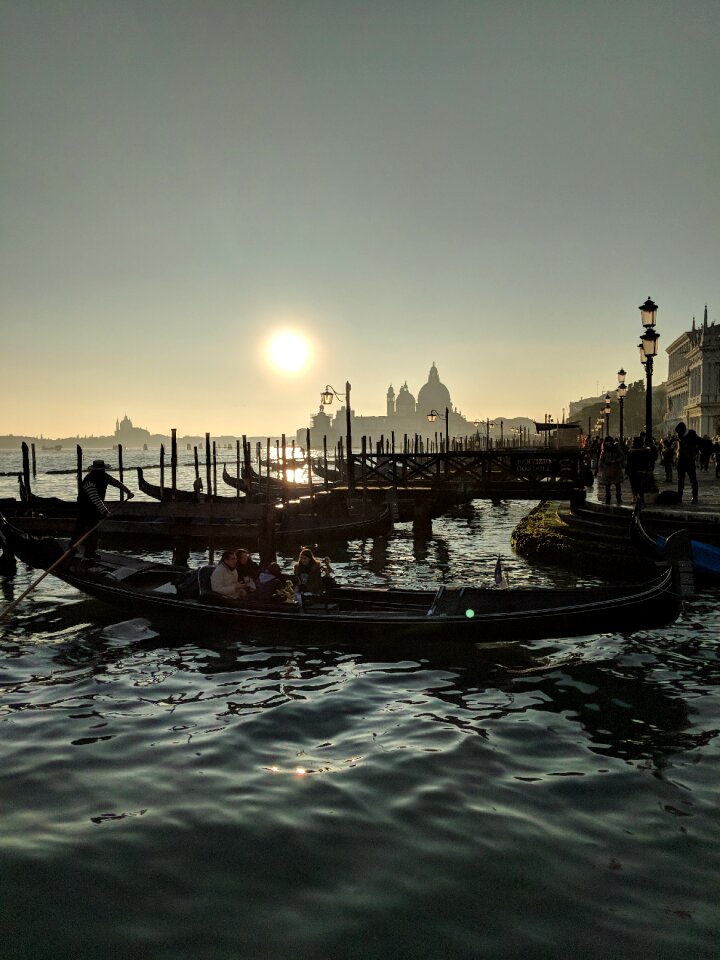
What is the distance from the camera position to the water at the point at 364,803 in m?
4.12

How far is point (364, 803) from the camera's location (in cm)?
554

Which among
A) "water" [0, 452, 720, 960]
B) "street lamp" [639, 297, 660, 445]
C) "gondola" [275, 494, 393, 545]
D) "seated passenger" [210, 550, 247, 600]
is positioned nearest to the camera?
"water" [0, 452, 720, 960]

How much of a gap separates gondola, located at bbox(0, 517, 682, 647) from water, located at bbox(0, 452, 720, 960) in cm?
37

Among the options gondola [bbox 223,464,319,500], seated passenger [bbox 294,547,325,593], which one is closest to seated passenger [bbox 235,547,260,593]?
seated passenger [bbox 294,547,325,593]

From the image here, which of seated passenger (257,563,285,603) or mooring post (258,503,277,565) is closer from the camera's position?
seated passenger (257,563,285,603)

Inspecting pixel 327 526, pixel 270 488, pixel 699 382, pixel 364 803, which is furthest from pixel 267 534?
pixel 699 382

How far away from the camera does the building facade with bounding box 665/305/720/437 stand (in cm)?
6250

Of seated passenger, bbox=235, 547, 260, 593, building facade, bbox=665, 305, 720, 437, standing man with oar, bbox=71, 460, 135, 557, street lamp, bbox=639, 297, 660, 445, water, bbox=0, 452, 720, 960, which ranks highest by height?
building facade, bbox=665, 305, 720, 437

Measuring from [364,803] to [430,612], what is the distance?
421 centimetres

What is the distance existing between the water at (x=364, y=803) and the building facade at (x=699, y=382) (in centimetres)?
5302

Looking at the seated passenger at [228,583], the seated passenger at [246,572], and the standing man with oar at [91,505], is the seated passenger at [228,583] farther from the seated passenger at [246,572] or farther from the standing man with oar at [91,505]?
the standing man with oar at [91,505]

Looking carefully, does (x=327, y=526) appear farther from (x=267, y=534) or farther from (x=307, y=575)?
(x=307, y=575)

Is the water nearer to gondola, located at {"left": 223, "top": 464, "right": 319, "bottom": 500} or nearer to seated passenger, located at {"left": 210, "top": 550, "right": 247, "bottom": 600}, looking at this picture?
seated passenger, located at {"left": 210, "top": 550, "right": 247, "bottom": 600}

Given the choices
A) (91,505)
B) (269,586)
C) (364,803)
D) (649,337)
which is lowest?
(364,803)
